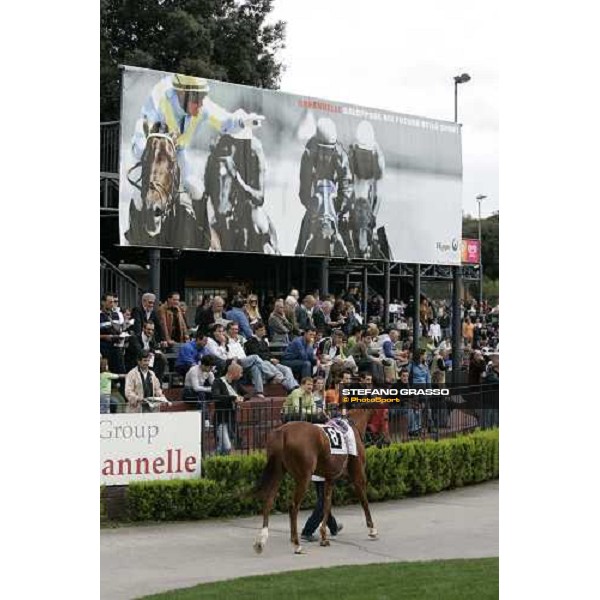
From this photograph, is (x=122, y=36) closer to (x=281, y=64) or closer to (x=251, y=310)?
(x=281, y=64)

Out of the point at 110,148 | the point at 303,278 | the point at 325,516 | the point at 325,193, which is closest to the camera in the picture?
the point at 325,516

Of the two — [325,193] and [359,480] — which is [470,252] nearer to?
[325,193]

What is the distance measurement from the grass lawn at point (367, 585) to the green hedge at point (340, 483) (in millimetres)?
2804

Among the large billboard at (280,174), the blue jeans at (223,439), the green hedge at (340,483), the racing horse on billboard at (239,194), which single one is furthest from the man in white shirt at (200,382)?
the racing horse on billboard at (239,194)

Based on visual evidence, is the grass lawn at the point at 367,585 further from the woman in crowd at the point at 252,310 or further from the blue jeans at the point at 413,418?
the woman in crowd at the point at 252,310

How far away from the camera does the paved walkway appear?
9633 mm

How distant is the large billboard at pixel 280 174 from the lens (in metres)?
16.1

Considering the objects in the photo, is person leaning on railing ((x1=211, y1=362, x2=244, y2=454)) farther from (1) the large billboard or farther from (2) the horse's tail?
(1) the large billboard

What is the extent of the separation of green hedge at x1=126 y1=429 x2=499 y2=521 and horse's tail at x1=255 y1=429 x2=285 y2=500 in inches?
34.6

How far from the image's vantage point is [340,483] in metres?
13.5

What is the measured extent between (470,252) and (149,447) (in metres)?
12.4

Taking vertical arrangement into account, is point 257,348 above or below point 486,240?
below

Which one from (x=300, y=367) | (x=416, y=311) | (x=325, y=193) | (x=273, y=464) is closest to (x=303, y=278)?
(x=325, y=193)
